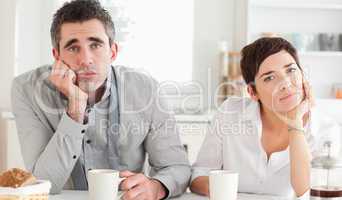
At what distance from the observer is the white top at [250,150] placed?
5.70 ft

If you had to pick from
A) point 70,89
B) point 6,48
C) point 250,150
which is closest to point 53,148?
point 70,89

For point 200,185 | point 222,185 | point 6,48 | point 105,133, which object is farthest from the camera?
point 6,48

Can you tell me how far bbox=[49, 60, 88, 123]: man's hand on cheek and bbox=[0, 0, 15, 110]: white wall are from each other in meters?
1.91

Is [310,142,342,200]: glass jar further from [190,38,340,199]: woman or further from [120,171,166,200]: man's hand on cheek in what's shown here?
[120,171,166,200]: man's hand on cheek

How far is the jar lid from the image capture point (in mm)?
1358

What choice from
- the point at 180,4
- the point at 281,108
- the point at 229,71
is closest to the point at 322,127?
the point at 281,108

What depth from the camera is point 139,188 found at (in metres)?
1.46

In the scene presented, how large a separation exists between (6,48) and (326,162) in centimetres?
265

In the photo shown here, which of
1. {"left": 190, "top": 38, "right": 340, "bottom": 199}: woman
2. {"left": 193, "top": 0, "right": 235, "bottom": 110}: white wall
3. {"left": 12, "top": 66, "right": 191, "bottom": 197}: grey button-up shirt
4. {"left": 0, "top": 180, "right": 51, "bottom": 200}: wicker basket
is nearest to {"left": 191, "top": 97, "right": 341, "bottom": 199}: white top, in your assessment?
{"left": 190, "top": 38, "right": 340, "bottom": 199}: woman

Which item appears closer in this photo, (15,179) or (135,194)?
(15,179)

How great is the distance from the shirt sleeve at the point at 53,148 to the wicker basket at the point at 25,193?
31 centimetres

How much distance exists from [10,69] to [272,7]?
5.93ft

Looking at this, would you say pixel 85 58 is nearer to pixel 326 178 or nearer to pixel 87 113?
pixel 87 113

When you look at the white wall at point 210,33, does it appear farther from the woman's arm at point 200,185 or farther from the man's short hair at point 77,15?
the woman's arm at point 200,185
